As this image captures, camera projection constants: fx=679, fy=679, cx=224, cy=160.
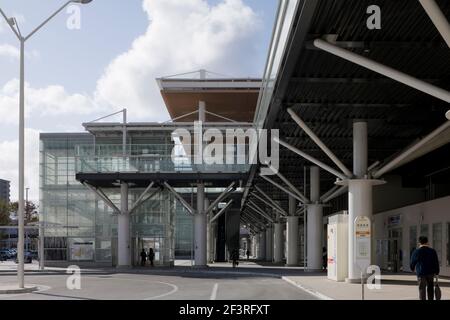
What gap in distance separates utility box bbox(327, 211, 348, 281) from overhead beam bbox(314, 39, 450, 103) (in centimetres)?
1364

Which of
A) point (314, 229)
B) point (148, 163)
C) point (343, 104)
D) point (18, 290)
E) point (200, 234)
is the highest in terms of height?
point (343, 104)

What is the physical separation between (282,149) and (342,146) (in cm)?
318

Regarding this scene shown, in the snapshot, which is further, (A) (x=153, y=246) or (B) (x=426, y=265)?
Answer: (A) (x=153, y=246)

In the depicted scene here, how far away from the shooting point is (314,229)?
40.1 m

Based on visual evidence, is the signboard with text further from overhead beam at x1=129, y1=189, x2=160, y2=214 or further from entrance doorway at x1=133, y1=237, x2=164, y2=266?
entrance doorway at x1=133, y1=237, x2=164, y2=266

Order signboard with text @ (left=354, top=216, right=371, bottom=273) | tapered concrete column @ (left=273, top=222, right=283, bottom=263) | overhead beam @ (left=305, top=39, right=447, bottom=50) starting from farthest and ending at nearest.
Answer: tapered concrete column @ (left=273, top=222, right=283, bottom=263), signboard with text @ (left=354, top=216, right=371, bottom=273), overhead beam @ (left=305, top=39, right=447, bottom=50)

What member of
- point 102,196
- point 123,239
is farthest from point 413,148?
point 102,196

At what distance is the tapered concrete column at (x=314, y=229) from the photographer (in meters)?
39.7

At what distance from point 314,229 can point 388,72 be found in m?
24.6

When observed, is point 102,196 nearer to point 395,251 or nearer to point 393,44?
point 395,251

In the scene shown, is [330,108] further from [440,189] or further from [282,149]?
[440,189]

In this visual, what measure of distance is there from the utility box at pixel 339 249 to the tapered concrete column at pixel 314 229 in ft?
31.4

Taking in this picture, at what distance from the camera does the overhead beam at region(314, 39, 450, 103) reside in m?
15.4

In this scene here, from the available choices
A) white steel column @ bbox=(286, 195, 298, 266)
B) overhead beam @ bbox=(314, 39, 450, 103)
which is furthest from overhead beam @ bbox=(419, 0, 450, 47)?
white steel column @ bbox=(286, 195, 298, 266)
